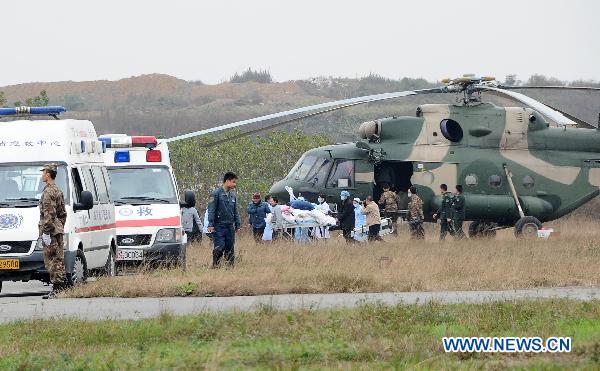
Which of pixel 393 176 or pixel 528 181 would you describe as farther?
pixel 528 181

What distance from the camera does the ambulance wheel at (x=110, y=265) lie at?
21516 mm

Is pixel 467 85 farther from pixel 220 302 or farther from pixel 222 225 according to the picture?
pixel 220 302

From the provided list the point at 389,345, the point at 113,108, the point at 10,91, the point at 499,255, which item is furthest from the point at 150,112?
the point at 389,345

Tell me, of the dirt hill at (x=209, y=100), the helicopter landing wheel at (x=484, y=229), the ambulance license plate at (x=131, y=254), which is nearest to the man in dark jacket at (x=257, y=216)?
the helicopter landing wheel at (x=484, y=229)

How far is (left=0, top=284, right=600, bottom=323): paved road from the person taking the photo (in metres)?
15.1

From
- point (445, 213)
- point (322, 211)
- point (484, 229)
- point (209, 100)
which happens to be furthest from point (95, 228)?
point (209, 100)

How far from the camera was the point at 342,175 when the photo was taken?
32312 mm

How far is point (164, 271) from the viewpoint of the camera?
20984mm

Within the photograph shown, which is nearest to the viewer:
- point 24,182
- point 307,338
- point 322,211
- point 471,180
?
point 307,338

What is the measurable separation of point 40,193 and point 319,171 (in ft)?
45.3

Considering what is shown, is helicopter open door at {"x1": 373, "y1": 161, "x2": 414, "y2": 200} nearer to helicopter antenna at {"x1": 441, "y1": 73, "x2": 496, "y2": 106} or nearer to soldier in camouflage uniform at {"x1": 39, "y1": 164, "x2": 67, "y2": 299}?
helicopter antenna at {"x1": 441, "y1": 73, "x2": 496, "y2": 106}

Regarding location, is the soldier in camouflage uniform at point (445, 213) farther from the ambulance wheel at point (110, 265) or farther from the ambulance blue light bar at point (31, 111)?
the ambulance blue light bar at point (31, 111)

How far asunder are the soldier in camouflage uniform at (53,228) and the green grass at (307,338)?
4.51 meters

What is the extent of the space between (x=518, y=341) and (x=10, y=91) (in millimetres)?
107069
